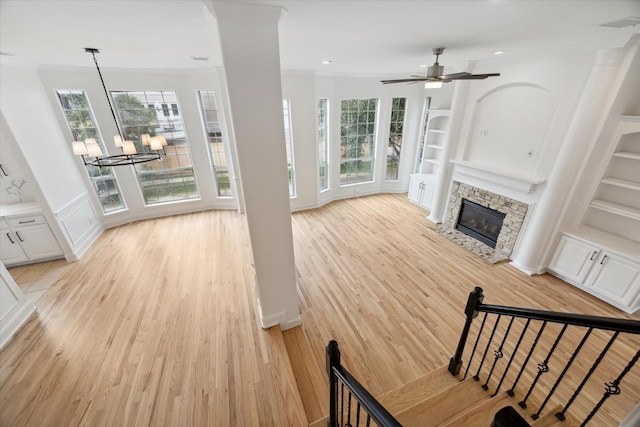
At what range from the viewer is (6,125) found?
11.4 feet

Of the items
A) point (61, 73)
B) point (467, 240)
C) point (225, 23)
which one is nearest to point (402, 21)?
point (225, 23)

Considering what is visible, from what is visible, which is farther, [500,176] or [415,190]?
[415,190]

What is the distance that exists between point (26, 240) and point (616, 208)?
8.77 metres

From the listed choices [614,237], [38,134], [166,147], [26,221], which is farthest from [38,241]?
[614,237]

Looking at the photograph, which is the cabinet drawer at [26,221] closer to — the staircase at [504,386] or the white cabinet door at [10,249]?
the white cabinet door at [10,249]

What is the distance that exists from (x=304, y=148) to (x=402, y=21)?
392 cm

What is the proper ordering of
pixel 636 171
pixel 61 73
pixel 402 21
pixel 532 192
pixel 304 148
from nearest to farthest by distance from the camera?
pixel 402 21, pixel 636 171, pixel 532 192, pixel 61 73, pixel 304 148

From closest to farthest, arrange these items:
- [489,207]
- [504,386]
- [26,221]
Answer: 1. [504,386]
2. [26,221]
3. [489,207]

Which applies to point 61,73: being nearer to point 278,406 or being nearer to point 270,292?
point 270,292

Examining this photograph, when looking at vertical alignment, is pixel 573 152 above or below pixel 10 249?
above

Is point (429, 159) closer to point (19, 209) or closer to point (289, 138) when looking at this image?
point (289, 138)

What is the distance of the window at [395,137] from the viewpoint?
6.65 meters

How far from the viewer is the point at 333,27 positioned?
229cm

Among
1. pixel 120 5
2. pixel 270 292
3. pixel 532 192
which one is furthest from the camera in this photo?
pixel 532 192
